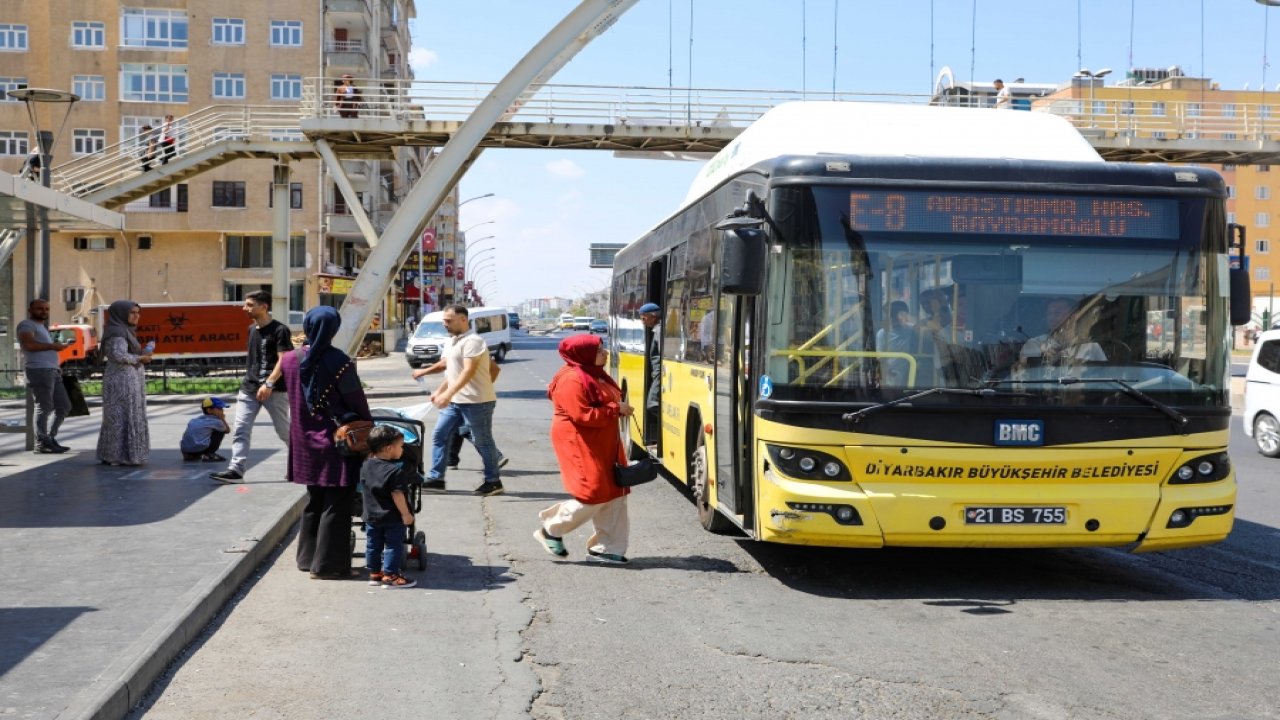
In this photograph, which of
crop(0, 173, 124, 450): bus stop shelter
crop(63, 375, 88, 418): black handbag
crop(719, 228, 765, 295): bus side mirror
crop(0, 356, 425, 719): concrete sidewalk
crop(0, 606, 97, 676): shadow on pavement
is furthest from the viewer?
crop(63, 375, 88, 418): black handbag

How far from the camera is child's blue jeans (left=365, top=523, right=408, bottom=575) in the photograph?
26.0 feet

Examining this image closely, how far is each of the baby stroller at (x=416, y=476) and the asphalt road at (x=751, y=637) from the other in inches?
11.3

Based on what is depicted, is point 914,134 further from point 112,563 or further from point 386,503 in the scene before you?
point 112,563

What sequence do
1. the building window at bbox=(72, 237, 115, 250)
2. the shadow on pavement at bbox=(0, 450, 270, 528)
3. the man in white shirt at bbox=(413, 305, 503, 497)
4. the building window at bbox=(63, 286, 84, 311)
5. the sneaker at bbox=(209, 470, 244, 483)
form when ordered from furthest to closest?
the building window at bbox=(72, 237, 115, 250) < the building window at bbox=(63, 286, 84, 311) < the sneaker at bbox=(209, 470, 244, 483) < the man in white shirt at bbox=(413, 305, 503, 497) < the shadow on pavement at bbox=(0, 450, 270, 528)

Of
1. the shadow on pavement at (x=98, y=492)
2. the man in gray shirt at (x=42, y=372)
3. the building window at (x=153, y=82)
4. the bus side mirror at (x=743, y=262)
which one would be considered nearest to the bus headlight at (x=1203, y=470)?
the bus side mirror at (x=743, y=262)

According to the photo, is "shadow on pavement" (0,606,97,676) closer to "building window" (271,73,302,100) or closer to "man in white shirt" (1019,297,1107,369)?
"man in white shirt" (1019,297,1107,369)

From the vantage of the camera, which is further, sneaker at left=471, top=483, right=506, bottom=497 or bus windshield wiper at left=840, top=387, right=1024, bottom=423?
sneaker at left=471, top=483, right=506, bottom=497

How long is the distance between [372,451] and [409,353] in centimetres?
3576

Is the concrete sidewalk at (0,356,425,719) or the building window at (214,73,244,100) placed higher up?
the building window at (214,73,244,100)

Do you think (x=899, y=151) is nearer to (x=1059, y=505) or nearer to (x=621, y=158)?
(x=1059, y=505)

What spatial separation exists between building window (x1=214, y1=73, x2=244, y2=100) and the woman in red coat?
53.0 m

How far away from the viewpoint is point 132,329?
Answer: 1333cm

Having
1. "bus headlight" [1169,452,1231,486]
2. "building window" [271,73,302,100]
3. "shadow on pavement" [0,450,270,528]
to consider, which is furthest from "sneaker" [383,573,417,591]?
"building window" [271,73,302,100]

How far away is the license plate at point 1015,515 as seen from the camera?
7.61 metres
